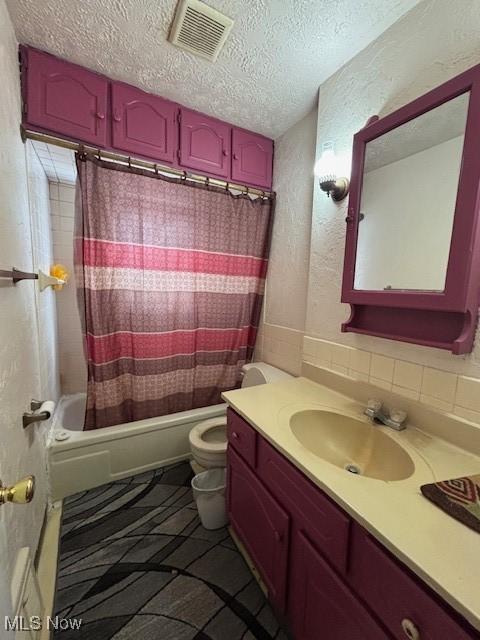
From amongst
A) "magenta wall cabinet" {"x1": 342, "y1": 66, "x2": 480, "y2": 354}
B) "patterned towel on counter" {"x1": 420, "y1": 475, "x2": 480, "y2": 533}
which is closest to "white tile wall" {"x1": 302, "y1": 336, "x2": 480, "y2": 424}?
"magenta wall cabinet" {"x1": 342, "y1": 66, "x2": 480, "y2": 354}

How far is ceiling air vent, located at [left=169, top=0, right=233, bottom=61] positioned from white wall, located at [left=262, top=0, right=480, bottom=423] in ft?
1.91

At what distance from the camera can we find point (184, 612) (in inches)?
40.5

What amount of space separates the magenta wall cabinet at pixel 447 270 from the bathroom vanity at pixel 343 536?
387 mm

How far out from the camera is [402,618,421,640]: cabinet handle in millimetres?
499

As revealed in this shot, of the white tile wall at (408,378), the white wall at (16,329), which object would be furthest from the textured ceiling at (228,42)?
the white tile wall at (408,378)

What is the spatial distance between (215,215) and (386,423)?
5.12 ft

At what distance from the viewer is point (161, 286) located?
1693 mm

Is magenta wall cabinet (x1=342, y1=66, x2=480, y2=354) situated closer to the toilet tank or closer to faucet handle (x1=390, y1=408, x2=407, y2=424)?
faucet handle (x1=390, y1=408, x2=407, y2=424)

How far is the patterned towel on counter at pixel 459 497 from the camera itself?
584mm

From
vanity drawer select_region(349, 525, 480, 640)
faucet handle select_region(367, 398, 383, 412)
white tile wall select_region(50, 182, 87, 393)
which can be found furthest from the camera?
white tile wall select_region(50, 182, 87, 393)

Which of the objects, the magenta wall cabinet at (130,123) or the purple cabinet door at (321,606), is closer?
the purple cabinet door at (321,606)

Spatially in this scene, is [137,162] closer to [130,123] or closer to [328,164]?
[130,123]

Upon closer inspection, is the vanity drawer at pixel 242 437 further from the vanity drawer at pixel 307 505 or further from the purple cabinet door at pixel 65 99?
the purple cabinet door at pixel 65 99

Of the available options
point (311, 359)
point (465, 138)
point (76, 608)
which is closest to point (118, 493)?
point (76, 608)
